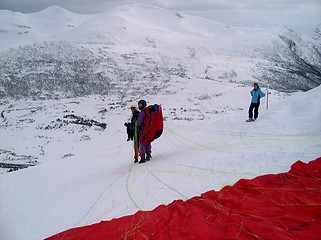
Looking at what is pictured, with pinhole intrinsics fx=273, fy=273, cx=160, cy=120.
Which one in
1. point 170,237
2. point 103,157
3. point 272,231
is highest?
point 272,231

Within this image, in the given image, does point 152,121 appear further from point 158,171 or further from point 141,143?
point 158,171

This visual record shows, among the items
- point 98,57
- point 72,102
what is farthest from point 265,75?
point 72,102

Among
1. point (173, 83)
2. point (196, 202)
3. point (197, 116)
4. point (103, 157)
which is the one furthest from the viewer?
point (173, 83)

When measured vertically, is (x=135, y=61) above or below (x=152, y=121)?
above

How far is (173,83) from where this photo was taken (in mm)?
32531

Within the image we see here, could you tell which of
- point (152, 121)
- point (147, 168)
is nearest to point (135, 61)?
point (152, 121)

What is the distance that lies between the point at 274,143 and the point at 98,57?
35.8 metres

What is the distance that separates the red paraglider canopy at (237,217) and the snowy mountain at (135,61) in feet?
85.2

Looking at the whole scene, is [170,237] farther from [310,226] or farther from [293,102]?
[293,102]

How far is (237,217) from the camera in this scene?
140 inches

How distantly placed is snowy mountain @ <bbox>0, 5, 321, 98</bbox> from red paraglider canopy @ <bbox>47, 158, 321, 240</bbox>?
25971 millimetres

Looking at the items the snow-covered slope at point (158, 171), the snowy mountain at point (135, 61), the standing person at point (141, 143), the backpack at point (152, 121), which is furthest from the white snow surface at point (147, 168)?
the snowy mountain at point (135, 61)

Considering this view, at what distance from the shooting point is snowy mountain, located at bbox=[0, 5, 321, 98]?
32.3 m

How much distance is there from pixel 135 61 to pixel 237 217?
126ft
